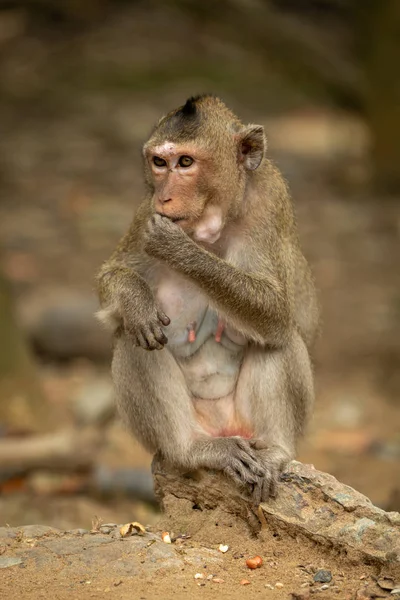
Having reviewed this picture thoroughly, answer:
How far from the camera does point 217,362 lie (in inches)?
272

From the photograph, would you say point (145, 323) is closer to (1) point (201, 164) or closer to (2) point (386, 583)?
(1) point (201, 164)

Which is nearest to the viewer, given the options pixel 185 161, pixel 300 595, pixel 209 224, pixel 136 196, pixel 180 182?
pixel 300 595

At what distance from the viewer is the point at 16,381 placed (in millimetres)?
10891

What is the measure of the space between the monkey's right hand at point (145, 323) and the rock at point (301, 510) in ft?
2.78

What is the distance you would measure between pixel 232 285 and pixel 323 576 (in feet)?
6.00

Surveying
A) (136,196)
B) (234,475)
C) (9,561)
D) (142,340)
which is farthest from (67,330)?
(9,561)

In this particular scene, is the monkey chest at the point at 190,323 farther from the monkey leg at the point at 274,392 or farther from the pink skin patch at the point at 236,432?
the pink skin patch at the point at 236,432

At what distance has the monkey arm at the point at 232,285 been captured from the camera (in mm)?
6328

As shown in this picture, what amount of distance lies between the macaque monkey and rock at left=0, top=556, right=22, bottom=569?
128 centimetres

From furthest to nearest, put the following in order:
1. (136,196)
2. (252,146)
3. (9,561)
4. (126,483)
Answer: (136,196)
(126,483)
(252,146)
(9,561)

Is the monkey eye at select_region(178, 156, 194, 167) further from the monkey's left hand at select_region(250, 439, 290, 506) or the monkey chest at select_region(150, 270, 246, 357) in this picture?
the monkey's left hand at select_region(250, 439, 290, 506)

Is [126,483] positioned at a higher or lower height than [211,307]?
lower

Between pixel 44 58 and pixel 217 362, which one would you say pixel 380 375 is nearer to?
pixel 217 362

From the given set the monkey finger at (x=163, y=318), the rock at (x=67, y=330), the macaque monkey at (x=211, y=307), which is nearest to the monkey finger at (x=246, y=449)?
the macaque monkey at (x=211, y=307)
